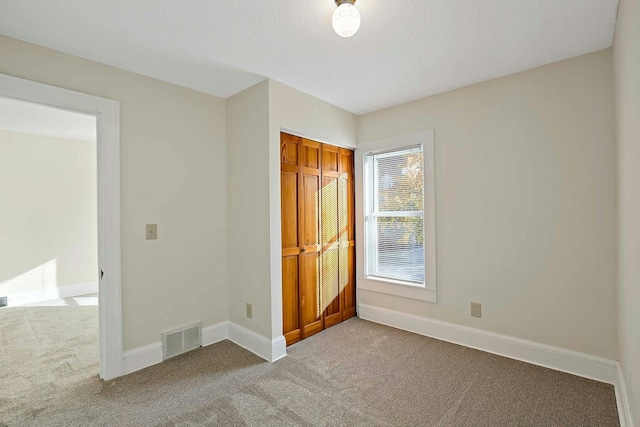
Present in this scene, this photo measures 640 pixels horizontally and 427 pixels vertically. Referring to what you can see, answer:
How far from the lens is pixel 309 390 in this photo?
7.32ft

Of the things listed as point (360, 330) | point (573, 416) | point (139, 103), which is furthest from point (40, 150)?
point (573, 416)

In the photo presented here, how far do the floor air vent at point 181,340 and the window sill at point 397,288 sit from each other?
1.86 m

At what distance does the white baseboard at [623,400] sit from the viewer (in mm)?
1729

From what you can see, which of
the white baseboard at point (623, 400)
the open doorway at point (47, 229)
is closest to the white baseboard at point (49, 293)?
the open doorway at point (47, 229)

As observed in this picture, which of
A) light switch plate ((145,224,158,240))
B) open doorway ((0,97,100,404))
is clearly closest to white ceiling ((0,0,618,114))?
light switch plate ((145,224,158,240))

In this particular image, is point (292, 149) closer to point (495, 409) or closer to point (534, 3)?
point (534, 3)

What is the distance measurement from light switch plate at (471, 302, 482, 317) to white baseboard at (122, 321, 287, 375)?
1768 millimetres

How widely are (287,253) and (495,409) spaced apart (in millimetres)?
1936

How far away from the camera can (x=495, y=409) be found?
199cm

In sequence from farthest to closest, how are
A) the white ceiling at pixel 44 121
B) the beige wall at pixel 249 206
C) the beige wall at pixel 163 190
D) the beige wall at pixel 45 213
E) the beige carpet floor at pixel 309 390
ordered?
the beige wall at pixel 45 213 → the white ceiling at pixel 44 121 → the beige wall at pixel 249 206 → the beige wall at pixel 163 190 → the beige carpet floor at pixel 309 390

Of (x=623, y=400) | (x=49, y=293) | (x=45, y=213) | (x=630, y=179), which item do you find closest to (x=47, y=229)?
(x=45, y=213)

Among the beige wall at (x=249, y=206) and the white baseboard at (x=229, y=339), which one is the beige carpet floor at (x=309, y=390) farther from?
the beige wall at (x=249, y=206)

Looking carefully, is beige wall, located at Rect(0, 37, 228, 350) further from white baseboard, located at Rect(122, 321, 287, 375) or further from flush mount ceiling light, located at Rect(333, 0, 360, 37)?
flush mount ceiling light, located at Rect(333, 0, 360, 37)

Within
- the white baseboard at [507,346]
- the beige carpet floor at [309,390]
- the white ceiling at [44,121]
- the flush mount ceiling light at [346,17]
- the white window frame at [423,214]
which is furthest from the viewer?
the white ceiling at [44,121]
